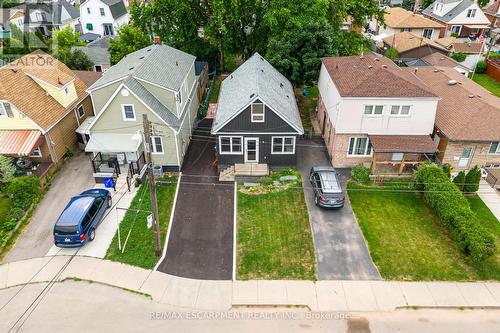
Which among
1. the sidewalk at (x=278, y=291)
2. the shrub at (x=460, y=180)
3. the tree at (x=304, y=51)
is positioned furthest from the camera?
the tree at (x=304, y=51)

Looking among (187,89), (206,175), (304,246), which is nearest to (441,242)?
(304,246)

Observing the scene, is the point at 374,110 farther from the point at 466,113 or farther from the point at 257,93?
the point at 257,93

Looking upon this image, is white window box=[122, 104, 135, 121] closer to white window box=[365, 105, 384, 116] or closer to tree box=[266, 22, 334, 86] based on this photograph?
tree box=[266, 22, 334, 86]

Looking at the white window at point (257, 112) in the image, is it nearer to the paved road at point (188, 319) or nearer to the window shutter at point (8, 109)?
the paved road at point (188, 319)

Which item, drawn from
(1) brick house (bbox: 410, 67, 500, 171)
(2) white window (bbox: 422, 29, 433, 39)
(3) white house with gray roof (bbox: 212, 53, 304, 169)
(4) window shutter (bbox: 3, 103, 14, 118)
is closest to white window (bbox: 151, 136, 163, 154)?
(3) white house with gray roof (bbox: 212, 53, 304, 169)

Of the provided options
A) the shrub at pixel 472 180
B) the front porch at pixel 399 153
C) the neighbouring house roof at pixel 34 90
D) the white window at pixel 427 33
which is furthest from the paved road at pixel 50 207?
the white window at pixel 427 33

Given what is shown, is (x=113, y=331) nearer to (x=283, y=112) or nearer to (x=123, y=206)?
(x=123, y=206)

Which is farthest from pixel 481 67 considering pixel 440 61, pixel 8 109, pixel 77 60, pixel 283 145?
pixel 8 109
